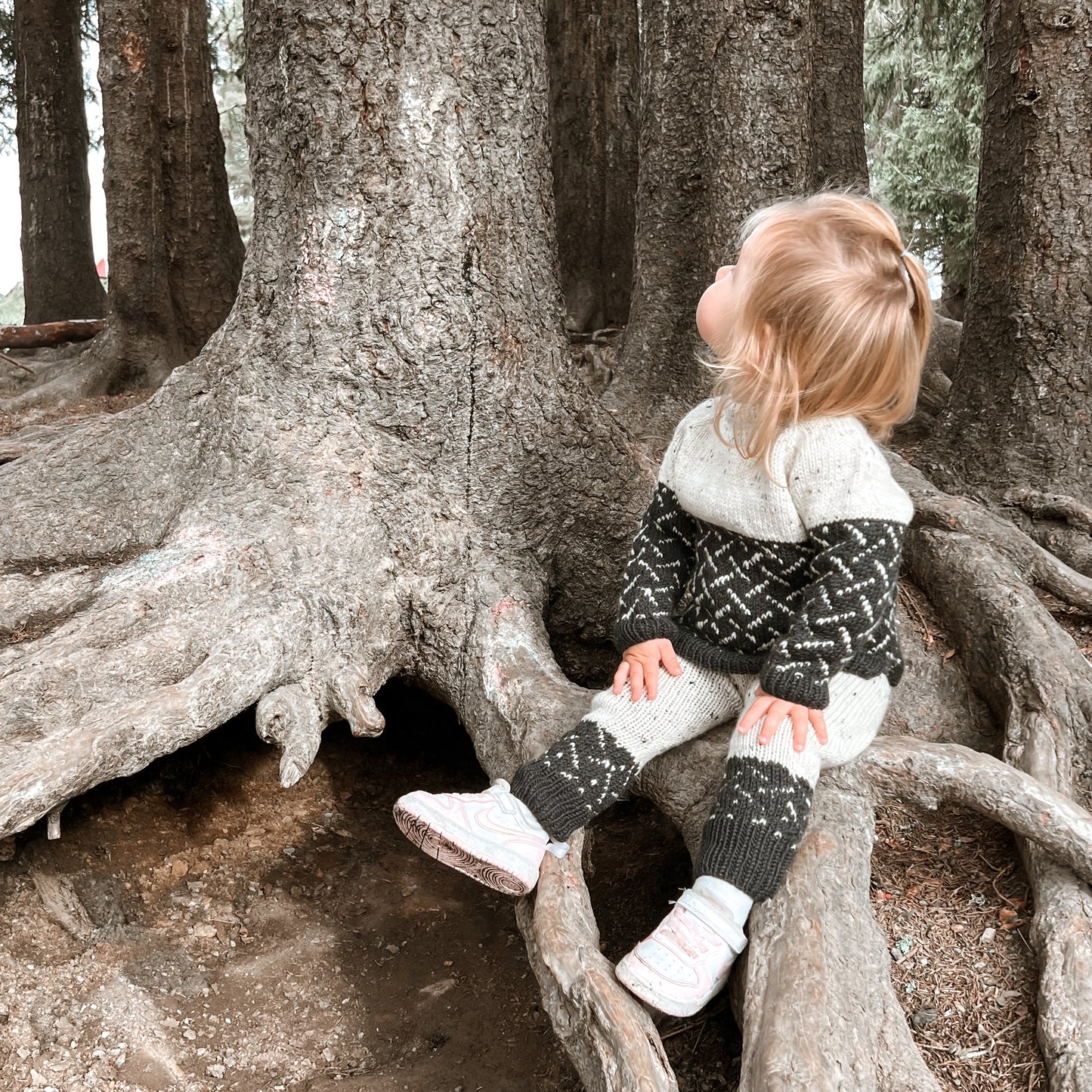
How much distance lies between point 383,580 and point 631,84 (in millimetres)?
5651

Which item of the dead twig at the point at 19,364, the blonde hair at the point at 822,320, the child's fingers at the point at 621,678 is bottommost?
the child's fingers at the point at 621,678

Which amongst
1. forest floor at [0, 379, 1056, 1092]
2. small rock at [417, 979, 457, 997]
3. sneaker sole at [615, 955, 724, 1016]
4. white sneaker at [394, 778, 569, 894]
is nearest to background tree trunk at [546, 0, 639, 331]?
forest floor at [0, 379, 1056, 1092]

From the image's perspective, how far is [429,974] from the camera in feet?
8.98

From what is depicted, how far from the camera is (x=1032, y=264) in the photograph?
374cm

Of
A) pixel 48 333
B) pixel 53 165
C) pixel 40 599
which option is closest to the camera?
pixel 40 599

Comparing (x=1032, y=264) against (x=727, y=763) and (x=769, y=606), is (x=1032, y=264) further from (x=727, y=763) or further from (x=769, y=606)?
(x=727, y=763)

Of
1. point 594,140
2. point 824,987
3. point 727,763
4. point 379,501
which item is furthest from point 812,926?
point 594,140

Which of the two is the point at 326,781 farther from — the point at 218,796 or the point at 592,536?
the point at 592,536

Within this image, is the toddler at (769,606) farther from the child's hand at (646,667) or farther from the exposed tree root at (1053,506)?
the exposed tree root at (1053,506)

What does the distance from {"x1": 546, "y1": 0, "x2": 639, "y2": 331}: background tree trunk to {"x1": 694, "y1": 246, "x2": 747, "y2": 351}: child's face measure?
188 inches

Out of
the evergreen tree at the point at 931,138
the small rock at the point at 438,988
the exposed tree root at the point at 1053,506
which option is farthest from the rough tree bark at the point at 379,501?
the evergreen tree at the point at 931,138

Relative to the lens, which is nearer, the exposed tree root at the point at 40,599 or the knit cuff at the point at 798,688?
the knit cuff at the point at 798,688

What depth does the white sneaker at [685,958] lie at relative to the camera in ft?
6.66

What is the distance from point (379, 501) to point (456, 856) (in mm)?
1150
